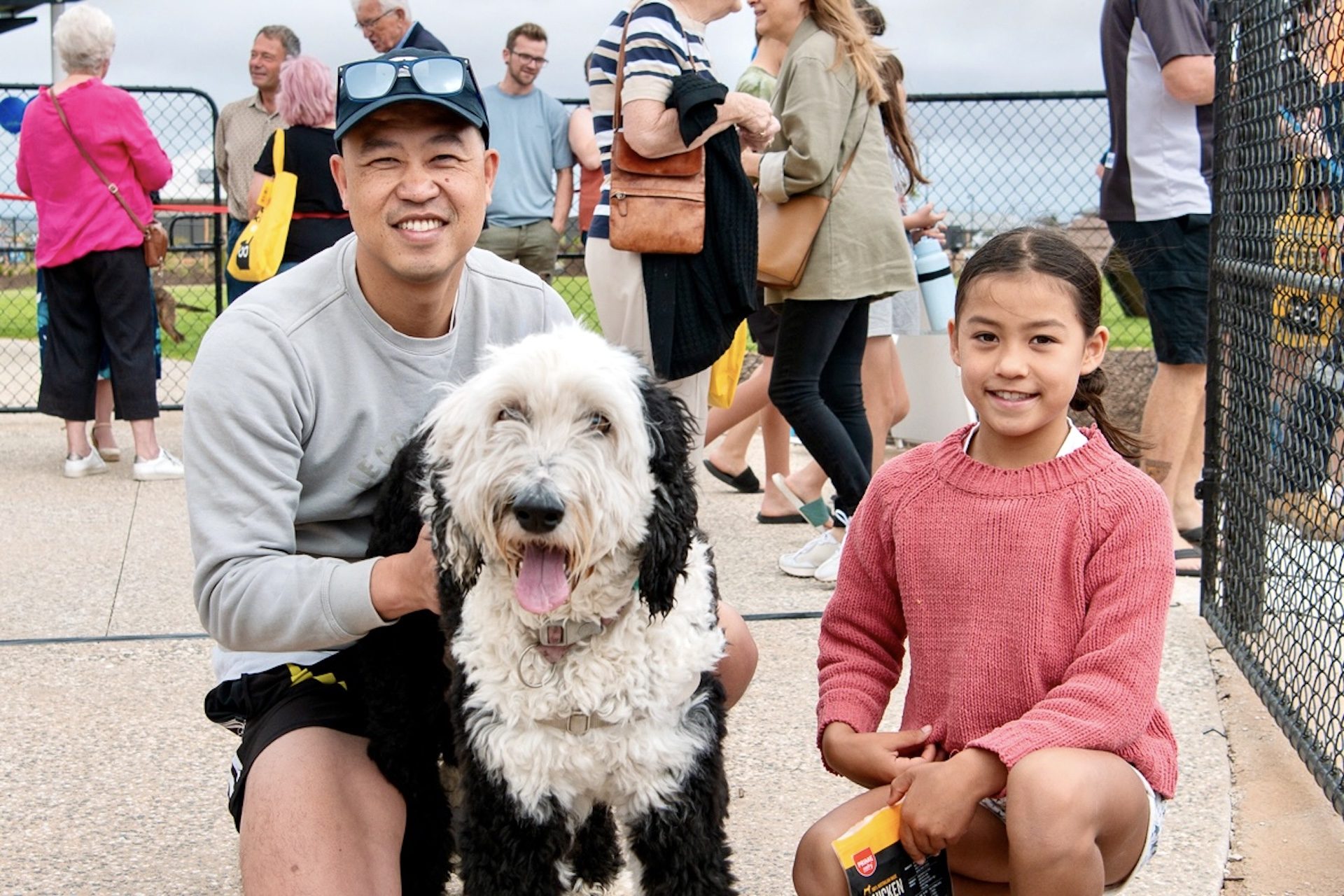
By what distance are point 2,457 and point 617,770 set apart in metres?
6.47

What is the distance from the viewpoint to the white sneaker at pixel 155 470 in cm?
697

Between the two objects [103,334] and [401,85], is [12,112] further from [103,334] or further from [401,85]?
[401,85]

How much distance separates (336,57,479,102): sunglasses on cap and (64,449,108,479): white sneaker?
519 cm

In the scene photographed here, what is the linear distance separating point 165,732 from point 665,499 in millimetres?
2255

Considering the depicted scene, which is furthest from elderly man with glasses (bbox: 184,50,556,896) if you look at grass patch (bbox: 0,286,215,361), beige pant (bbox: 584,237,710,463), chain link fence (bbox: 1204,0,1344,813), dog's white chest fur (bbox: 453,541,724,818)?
grass patch (bbox: 0,286,215,361)

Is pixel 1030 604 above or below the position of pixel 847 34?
below

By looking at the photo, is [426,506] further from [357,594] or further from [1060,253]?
[1060,253]

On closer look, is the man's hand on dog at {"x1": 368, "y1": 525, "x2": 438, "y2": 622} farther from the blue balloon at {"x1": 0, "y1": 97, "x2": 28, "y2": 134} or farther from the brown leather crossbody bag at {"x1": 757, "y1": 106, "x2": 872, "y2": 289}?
the blue balloon at {"x1": 0, "y1": 97, "x2": 28, "y2": 134}

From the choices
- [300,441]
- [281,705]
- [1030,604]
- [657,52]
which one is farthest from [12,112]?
[1030,604]

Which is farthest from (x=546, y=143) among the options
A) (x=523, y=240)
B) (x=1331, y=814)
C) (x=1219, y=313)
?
(x=1331, y=814)

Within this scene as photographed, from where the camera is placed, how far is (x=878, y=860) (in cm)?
218

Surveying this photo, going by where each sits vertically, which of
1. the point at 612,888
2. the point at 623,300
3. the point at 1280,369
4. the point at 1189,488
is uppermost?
the point at 623,300

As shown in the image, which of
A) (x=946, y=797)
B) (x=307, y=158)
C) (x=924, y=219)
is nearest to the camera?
(x=946, y=797)

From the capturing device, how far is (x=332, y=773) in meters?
2.51
